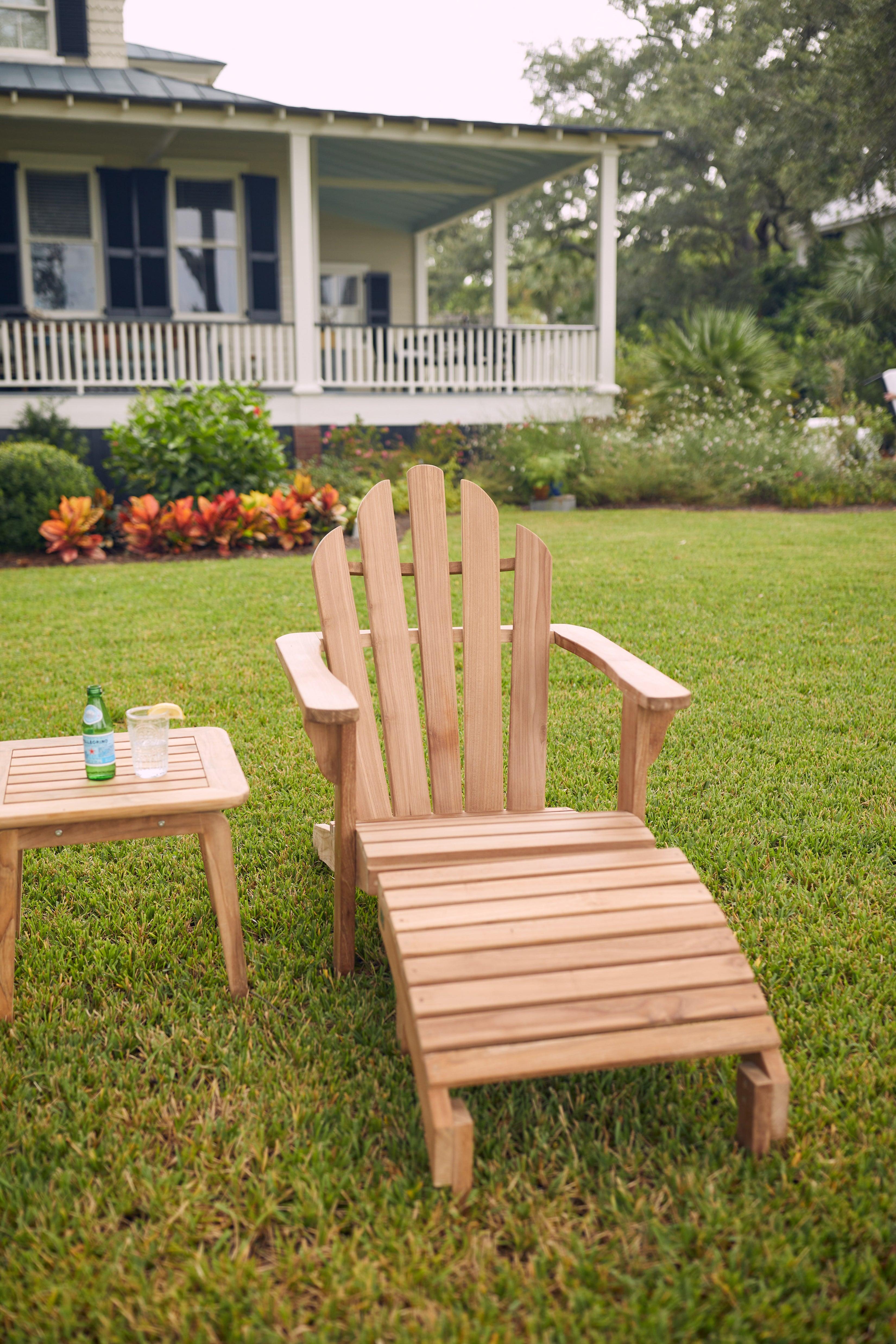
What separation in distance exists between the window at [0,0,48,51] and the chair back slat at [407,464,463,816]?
13.5 meters

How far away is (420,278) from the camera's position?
1573 cm

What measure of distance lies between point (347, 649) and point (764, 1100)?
4.72 feet

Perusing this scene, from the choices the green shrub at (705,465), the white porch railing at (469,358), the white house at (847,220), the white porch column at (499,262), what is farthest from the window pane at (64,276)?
the white house at (847,220)

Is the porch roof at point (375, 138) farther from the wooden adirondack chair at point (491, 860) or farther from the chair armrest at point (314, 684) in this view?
the chair armrest at point (314, 684)

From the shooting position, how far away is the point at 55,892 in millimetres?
2855

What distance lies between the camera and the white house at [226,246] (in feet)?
37.1

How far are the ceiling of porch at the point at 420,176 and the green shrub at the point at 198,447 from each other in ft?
16.0

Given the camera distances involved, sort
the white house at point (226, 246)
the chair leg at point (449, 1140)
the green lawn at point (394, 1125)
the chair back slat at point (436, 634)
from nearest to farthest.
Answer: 1. the green lawn at point (394, 1125)
2. the chair leg at point (449, 1140)
3. the chair back slat at point (436, 634)
4. the white house at point (226, 246)

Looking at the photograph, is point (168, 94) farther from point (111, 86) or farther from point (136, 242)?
point (136, 242)

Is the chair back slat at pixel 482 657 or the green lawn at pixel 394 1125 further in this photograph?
the chair back slat at pixel 482 657

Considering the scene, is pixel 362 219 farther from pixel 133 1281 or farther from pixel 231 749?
pixel 133 1281

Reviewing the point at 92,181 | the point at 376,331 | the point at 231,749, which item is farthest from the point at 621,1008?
the point at 92,181

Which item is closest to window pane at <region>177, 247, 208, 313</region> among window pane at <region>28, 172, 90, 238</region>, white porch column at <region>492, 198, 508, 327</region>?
window pane at <region>28, 172, 90, 238</region>

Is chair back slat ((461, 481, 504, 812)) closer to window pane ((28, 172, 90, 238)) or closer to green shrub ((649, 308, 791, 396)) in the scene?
green shrub ((649, 308, 791, 396))
